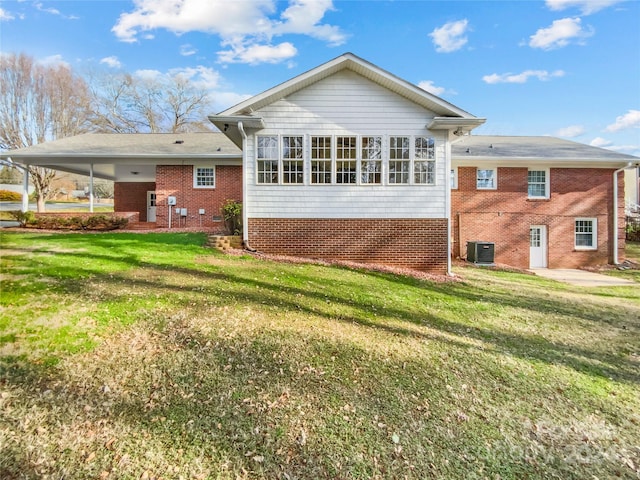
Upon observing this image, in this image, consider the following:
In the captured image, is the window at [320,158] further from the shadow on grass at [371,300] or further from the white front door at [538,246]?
the white front door at [538,246]

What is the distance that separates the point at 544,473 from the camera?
2969 millimetres

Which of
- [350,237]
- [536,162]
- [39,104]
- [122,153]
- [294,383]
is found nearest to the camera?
[294,383]

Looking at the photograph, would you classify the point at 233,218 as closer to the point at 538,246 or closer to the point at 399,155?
the point at 399,155

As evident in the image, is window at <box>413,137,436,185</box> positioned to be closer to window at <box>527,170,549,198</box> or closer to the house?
the house

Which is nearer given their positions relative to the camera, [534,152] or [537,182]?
[537,182]

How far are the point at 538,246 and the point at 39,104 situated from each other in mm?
34577

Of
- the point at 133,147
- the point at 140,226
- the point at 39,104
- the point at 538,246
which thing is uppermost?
the point at 39,104

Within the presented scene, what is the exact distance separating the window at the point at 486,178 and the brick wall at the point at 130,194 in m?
16.5

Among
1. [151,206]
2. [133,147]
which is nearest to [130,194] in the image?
[151,206]

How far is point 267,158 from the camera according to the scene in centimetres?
986

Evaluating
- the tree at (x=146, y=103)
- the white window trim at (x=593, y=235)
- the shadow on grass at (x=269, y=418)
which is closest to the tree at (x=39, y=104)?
the tree at (x=146, y=103)

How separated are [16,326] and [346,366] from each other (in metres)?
4.35

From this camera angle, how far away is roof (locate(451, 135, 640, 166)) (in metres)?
14.4

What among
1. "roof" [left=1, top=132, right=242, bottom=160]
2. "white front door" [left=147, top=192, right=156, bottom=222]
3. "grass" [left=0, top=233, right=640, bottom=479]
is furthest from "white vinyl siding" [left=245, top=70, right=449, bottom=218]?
"white front door" [left=147, top=192, right=156, bottom=222]
